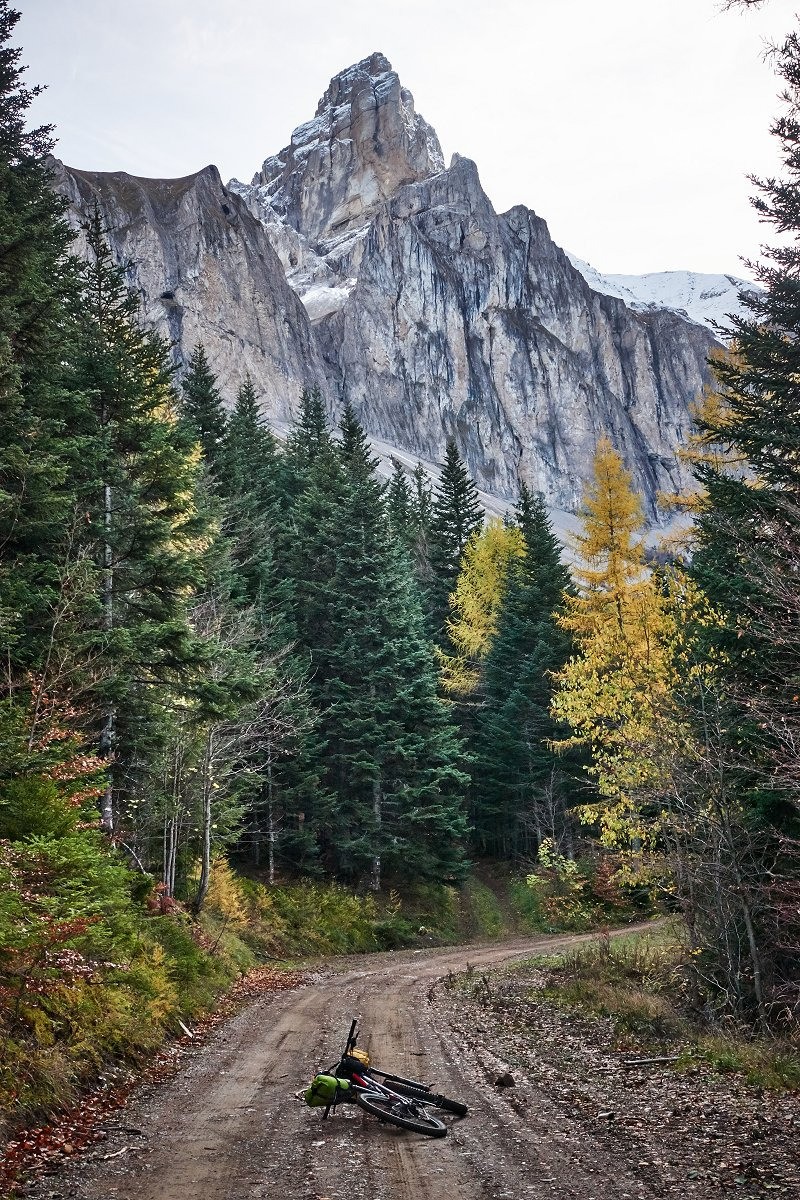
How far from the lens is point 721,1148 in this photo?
233 inches

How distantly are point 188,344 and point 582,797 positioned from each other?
335 ft

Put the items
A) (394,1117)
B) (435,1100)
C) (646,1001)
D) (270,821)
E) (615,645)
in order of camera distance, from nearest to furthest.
→ (394,1117) → (435,1100) → (646,1001) → (615,645) → (270,821)

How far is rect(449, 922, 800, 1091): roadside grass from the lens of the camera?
845 cm

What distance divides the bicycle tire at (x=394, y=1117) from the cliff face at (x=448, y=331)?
121 m

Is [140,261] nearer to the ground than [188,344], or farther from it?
farther from it

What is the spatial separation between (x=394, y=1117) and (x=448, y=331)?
517 ft

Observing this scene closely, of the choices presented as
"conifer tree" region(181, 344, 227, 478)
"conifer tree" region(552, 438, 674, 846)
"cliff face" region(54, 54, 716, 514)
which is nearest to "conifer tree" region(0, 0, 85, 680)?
"conifer tree" region(552, 438, 674, 846)

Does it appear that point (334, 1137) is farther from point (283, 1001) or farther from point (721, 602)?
point (721, 602)

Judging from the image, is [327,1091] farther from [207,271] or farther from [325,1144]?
[207,271]

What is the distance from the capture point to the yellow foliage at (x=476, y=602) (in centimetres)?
3653

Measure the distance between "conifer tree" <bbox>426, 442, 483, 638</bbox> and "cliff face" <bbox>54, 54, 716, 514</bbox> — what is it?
274 ft

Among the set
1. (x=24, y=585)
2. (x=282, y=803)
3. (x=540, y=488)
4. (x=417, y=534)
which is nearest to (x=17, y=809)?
(x=24, y=585)

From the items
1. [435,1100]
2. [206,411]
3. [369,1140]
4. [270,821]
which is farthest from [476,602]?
[369,1140]

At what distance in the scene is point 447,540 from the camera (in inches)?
1681
